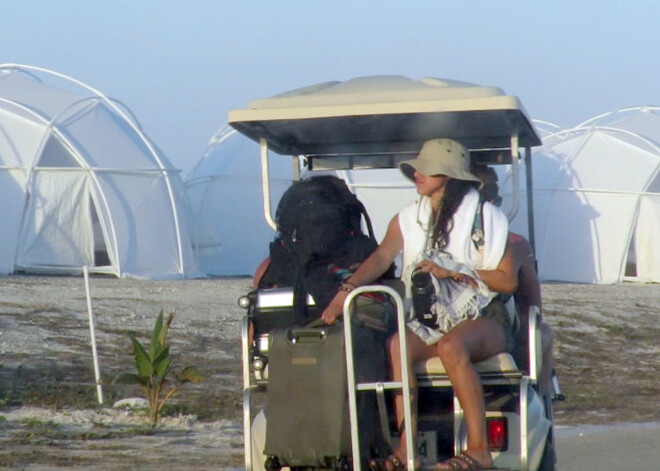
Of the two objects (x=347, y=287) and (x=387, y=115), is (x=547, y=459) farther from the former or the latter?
(x=387, y=115)

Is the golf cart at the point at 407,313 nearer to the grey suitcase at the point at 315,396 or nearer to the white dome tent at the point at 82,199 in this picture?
the grey suitcase at the point at 315,396

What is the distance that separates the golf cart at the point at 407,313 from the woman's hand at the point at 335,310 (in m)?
0.24

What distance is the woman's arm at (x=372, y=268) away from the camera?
17.4ft

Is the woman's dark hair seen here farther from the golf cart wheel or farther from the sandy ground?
the sandy ground

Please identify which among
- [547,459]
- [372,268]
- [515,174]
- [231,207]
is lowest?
[547,459]

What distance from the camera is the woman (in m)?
5.23

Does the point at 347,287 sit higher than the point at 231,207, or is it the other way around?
the point at 347,287

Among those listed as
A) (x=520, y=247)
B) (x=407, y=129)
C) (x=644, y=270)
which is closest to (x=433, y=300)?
(x=520, y=247)

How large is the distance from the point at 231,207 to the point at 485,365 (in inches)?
1078

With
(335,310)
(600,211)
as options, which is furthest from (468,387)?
(600,211)

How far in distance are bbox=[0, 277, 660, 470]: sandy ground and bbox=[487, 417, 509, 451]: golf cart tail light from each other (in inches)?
115

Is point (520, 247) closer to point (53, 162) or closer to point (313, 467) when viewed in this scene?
point (313, 467)

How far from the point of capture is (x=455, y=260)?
548 centimetres

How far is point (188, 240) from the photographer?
93.5 ft
